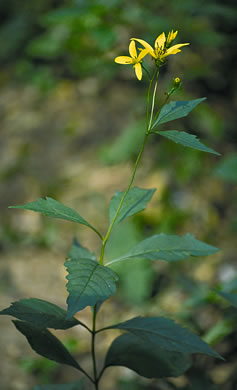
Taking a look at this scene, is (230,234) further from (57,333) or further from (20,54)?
(20,54)

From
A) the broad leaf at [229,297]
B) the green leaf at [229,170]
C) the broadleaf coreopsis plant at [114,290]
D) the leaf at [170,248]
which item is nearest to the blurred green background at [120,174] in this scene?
the green leaf at [229,170]

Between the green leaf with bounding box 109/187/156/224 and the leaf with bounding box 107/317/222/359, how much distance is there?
0.28m

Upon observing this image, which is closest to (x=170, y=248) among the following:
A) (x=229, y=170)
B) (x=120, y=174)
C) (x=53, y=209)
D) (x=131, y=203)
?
(x=131, y=203)

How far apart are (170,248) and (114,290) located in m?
0.23

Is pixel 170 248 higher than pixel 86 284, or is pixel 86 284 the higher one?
pixel 170 248

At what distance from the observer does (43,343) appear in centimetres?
110

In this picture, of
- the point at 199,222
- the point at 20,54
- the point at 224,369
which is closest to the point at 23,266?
the point at 199,222

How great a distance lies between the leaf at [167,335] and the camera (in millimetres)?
992

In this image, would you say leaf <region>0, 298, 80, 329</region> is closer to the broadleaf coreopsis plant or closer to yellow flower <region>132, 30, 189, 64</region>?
the broadleaf coreopsis plant

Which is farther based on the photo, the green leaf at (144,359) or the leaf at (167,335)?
the green leaf at (144,359)

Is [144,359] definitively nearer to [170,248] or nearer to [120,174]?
[170,248]

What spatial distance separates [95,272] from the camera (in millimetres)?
958

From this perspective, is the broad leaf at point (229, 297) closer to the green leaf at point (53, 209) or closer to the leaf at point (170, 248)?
the leaf at point (170, 248)

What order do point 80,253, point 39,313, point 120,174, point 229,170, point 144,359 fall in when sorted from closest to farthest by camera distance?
point 39,313 < point 144,359 < point 80,253 < point 229,170 < point 120,174
